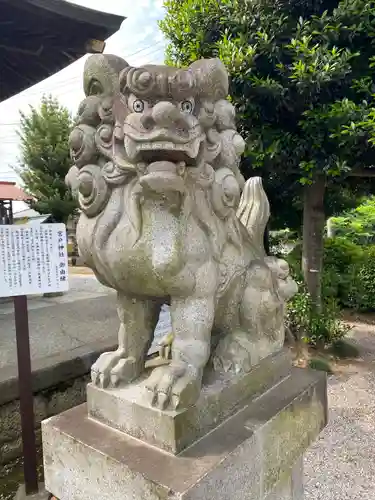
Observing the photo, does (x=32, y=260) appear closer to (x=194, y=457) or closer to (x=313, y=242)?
(x=194, y=457)

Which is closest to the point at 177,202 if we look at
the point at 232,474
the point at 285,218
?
the point at 232,474

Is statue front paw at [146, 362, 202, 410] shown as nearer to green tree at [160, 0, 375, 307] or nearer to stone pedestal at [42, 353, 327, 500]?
stone pedestal at [42, 353, 327, 500]

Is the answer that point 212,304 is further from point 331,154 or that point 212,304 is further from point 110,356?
point 331,154

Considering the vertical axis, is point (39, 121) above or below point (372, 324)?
above

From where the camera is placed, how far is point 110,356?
1.22 m

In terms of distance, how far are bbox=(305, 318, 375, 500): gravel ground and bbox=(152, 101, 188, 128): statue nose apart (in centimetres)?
214

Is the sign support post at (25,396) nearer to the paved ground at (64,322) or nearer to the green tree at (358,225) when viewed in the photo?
the paved ground at (64,322)

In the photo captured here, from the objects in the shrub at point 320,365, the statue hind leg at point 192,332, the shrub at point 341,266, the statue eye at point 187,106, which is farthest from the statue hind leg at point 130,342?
the shrub at point 341,266

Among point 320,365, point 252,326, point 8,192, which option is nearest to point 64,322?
point 8,192

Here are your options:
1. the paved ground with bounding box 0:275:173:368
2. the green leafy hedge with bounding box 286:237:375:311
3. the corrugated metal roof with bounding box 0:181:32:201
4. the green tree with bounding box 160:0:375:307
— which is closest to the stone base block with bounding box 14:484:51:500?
the paved ground with bounding box 0:275:173:368

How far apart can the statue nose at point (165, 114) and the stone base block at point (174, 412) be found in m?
0.70

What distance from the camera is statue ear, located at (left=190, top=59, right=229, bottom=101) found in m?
1.06

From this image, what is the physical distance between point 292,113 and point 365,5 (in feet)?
2.76

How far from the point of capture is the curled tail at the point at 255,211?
4.64ft
